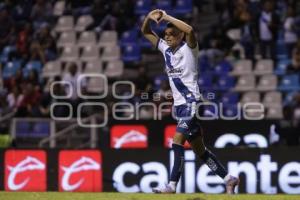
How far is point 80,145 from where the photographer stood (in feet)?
62.5

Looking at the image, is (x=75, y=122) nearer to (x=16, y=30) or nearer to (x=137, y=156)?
(x=137, y=156)

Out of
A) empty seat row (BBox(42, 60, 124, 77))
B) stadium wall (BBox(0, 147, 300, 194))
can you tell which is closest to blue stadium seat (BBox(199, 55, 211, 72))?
empty seat row (BBox(42, 60, 124, 77))

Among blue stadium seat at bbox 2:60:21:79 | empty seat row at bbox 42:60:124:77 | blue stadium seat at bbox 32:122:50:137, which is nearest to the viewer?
blue stadium seat at bbox 32:122:50:137

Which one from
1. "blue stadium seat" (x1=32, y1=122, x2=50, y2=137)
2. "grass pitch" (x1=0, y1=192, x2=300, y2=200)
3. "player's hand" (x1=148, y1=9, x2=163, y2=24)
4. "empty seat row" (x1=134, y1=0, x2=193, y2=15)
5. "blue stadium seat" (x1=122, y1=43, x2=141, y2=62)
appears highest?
"empty seat row" (x1=134, y1=0, x2=193, y2=15)

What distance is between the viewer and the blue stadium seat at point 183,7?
71.6ft

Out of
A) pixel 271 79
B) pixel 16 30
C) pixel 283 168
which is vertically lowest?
pixel 283 168

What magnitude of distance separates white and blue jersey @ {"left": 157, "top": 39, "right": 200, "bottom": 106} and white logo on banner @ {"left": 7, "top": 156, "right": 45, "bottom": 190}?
203 inches

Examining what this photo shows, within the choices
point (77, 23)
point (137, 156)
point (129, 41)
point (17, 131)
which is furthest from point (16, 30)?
point (137, 156)

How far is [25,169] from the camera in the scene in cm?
1553

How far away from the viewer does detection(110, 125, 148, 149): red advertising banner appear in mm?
16344

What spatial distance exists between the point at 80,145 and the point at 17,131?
53.4 inches

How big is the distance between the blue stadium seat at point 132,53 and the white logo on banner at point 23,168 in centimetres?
652

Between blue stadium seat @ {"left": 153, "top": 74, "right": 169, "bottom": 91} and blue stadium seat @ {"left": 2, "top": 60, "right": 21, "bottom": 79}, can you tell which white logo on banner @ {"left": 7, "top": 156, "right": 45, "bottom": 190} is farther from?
blue stadium seat @ {"left": 2, "top": 60, "right": 21, "bottom": 79}

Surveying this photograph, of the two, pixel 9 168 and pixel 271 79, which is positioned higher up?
pixel 271 79
